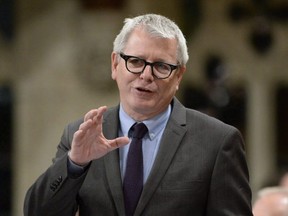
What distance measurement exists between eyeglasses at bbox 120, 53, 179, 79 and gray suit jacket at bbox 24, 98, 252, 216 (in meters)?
0.22

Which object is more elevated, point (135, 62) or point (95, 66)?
point (135, 62)

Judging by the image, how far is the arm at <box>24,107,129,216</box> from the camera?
11.3 feet

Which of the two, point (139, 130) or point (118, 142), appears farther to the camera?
point (139, 130)

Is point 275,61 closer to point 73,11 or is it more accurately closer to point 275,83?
point 275,83

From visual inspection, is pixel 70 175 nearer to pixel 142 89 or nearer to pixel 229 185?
pixel 142 89

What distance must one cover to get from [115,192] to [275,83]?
719cm

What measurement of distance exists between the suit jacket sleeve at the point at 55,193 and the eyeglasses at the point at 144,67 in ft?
1.27

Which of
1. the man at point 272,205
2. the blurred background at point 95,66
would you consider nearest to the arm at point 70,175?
the man at point 272,205

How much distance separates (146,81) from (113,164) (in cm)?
33

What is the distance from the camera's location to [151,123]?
3.73 m

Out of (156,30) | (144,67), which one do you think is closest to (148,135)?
(144,67)

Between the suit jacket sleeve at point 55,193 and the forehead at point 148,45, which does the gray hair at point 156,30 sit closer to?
the forehead at point 148,45

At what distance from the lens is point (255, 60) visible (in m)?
10.6

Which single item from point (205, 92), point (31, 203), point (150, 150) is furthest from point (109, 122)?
point (205, 92)
